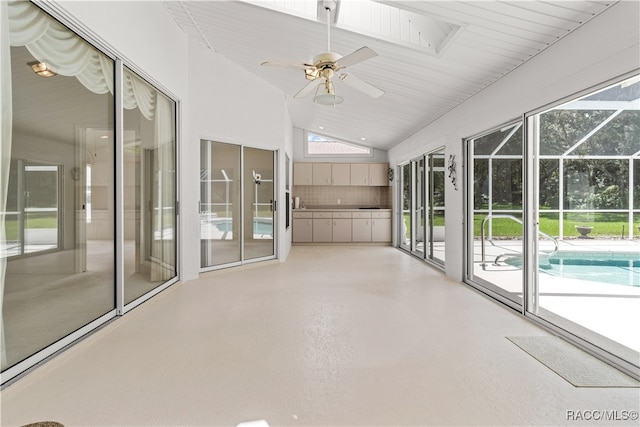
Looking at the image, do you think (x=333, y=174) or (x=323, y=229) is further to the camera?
(x=333, y=174)

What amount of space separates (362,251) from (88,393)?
6477mm

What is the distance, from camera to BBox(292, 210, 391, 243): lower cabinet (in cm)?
907

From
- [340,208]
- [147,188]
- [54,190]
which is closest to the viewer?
[54,190]

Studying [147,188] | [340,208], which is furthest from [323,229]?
[147,188]

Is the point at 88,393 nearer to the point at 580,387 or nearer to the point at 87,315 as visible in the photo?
the point at 87,315

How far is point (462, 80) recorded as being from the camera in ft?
13.6

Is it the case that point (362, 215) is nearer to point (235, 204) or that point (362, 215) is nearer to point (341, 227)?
point (341, 227)

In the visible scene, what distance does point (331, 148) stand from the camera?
9.72 m

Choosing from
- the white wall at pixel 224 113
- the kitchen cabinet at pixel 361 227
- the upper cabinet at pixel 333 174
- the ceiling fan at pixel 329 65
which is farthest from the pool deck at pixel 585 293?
the upper cabinet at pixel 333 174

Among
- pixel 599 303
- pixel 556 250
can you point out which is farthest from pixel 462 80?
pixel 599 303

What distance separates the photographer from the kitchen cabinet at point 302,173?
369 inches

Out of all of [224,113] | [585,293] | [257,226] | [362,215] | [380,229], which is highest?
[224,113]

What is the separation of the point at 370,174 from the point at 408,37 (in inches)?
228

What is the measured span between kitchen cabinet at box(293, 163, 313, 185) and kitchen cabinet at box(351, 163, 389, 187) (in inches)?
44.0
